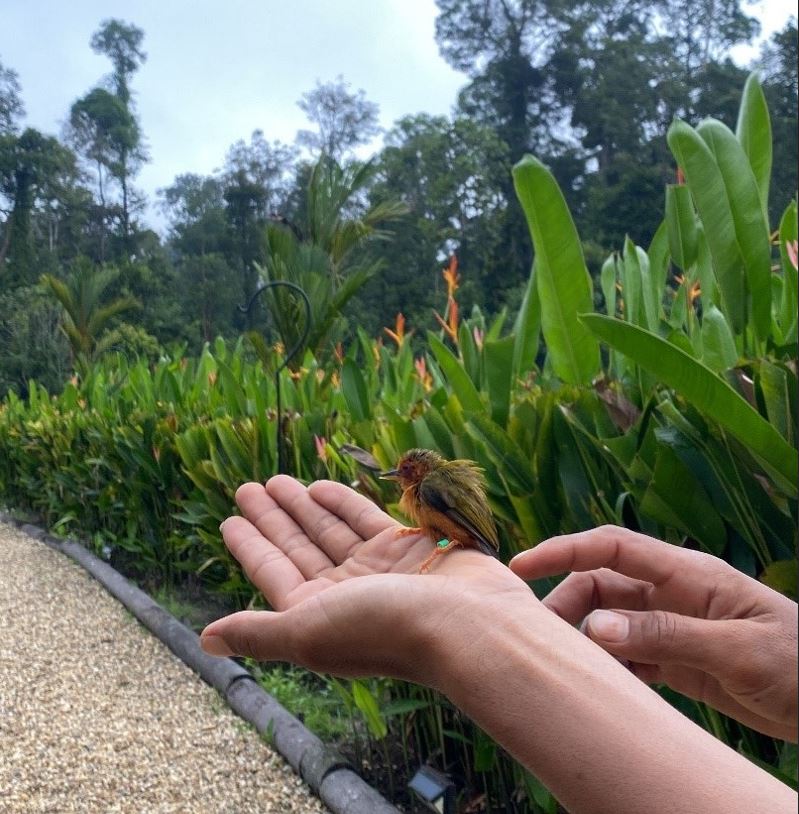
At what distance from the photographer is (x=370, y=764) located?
114 centimetres

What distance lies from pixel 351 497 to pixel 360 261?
1.45 ft

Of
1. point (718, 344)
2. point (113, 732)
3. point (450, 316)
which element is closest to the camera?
point (718, 344)

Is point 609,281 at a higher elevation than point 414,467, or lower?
higher

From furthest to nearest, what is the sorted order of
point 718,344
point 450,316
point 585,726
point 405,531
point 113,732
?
point 113,732
point 450,316
point 718,344
point 405,531
point 585,726

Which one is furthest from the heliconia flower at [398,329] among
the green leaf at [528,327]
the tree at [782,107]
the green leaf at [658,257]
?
the tree at [782,107]

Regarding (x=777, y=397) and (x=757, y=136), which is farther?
(x=757, y=136)

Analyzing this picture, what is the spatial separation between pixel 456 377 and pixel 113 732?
0.94m

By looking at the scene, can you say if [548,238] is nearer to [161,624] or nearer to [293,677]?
[293,677]

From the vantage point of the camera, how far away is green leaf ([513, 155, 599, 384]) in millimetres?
548

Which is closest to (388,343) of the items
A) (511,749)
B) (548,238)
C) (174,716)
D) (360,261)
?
(360,261)

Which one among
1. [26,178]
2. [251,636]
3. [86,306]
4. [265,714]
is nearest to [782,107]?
[251,636]

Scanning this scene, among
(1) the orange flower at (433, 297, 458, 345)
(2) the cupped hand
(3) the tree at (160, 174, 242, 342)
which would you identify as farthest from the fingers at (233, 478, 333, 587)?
(3) the tree at (160, 174, 242, 342)

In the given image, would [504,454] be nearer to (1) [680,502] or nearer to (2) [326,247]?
(1) [680,502]

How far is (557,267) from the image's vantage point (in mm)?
577
